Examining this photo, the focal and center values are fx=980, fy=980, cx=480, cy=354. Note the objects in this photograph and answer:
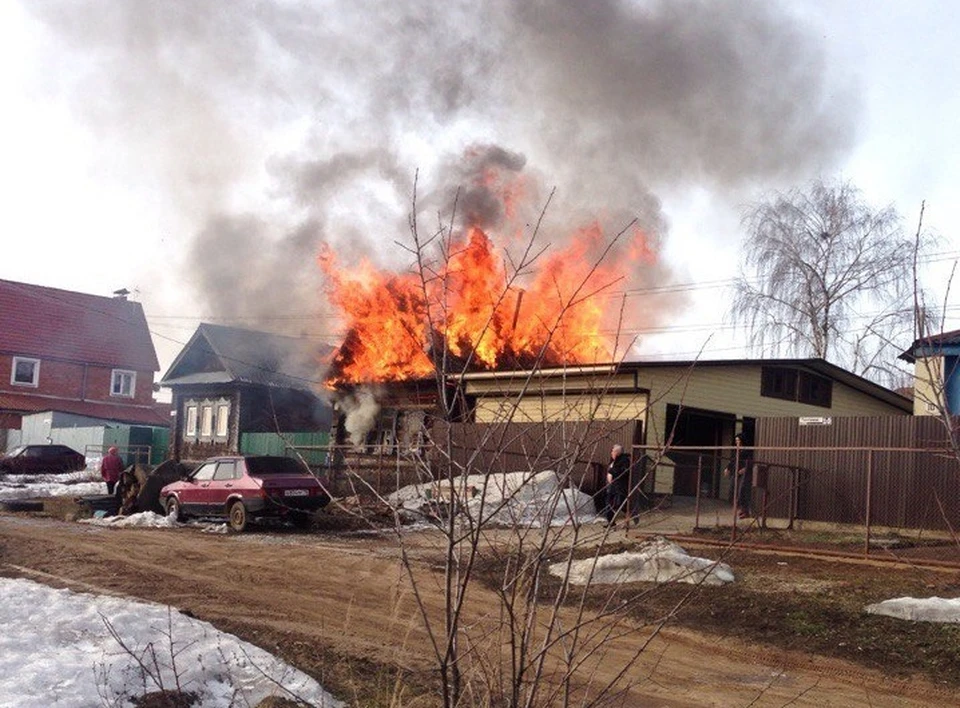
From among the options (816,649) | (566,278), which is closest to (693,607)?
(816,649)

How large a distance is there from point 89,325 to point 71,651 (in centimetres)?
4954

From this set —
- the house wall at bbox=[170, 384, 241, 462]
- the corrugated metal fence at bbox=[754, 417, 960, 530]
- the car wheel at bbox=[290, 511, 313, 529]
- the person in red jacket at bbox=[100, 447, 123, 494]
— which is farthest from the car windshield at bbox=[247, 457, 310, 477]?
the house wall at bbox=[170, 384, 241, 462]

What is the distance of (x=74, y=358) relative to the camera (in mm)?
51156

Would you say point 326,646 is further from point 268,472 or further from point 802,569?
point 268,472

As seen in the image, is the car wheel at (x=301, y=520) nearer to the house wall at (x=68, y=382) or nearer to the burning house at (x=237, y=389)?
the burning house at (x=237, y=389)

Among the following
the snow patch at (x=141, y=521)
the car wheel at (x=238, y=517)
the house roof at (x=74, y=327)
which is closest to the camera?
the car wheel at (x=238, y=517)

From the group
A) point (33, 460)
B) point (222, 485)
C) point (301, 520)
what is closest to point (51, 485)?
point (33, 460)

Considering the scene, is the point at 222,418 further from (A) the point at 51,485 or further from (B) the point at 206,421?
(A) the point at 51,485

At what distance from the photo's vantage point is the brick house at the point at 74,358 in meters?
49.3

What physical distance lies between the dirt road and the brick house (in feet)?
113

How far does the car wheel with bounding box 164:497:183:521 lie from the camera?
21297mm

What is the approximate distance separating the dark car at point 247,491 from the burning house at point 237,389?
14.0m

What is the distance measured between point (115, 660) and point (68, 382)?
4762 centimetres

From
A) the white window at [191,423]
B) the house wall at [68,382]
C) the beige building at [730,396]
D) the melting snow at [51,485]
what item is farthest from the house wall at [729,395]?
the house wall at [68,382]
